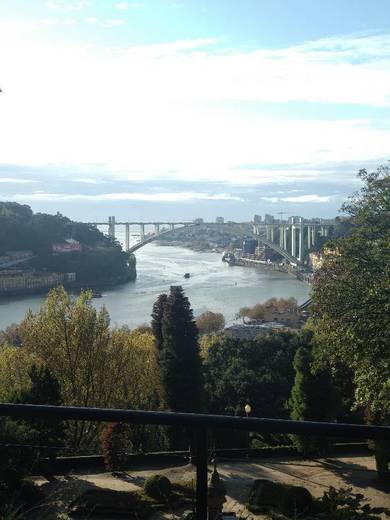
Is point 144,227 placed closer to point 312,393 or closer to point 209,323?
point 209,323

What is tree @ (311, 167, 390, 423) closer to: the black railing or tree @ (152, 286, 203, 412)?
Answer: tree @ (152, 286, 203, 412)

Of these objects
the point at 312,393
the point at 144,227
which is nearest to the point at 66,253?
the point at 144,227

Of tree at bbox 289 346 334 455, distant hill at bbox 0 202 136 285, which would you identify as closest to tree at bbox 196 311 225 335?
tree at bbox 289 346 334 455

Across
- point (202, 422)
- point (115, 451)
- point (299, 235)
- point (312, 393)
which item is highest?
point (299, 235)

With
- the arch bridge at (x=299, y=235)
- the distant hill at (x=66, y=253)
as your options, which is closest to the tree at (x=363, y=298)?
the distant hill at (x=66, y=253)

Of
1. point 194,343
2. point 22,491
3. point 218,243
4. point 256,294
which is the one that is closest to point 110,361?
point 194,343

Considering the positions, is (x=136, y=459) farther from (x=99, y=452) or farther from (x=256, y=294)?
(x=256, y=294)
